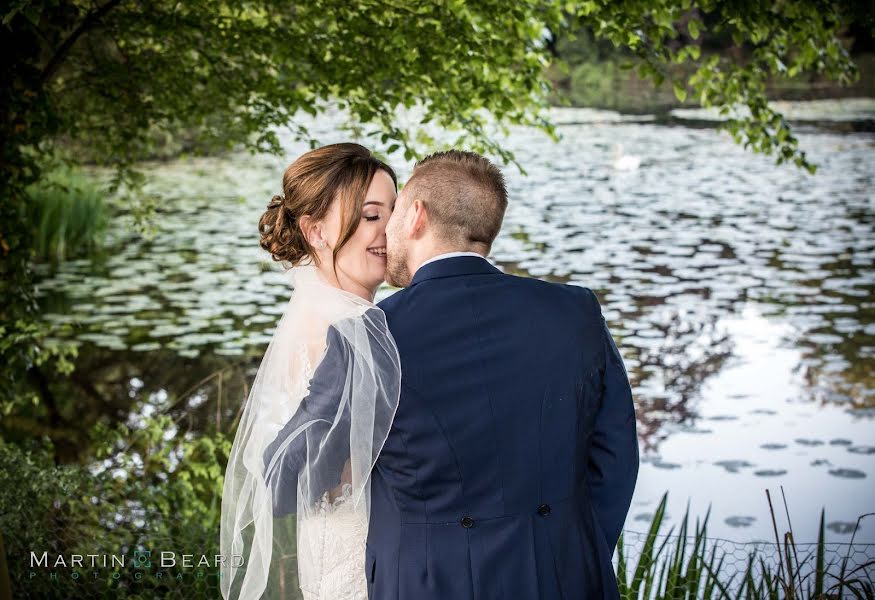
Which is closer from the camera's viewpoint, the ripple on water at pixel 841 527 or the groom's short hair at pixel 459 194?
the groom's short hair at pixel 459 194

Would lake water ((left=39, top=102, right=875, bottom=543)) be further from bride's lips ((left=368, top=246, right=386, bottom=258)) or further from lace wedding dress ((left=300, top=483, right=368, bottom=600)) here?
lace wedding dress ((left=300, top=483, right=368, bottom=600))

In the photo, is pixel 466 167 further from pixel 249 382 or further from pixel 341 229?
pixel 249 382

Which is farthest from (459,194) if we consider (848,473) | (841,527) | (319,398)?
(848,473)

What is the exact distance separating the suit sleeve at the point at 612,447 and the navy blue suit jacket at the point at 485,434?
0.18ft

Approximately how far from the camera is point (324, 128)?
2164 cm

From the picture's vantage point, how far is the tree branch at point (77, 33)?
14.9ft

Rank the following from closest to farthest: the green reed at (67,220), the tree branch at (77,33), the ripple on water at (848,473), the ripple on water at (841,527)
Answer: the tree branch at (77,33) < the ripple on water at (841,527) < the ripple on water at (848,473) < the green reed at (67,220)

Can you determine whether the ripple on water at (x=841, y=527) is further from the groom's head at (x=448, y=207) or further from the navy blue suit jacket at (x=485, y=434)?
the groom's head at (x=448, y=207)

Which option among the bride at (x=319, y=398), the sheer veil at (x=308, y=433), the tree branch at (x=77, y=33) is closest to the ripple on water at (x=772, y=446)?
the bride at (x=319, y=398)

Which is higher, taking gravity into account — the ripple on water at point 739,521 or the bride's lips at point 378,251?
the bride's lips at point 378,251

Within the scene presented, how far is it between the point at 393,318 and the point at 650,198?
12953 millimetres

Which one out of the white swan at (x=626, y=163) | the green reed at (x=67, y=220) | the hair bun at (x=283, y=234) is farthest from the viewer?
the white swan at (x=626, y=163)

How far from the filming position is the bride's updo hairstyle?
8.30ft

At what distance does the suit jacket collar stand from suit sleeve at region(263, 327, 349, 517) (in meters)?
0.25
